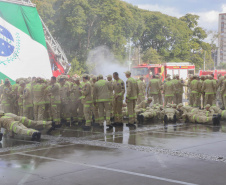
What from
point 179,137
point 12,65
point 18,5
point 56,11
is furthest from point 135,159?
point 56,11

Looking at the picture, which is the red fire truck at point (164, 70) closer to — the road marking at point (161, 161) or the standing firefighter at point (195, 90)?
the standing firefighter at point (195, 90)

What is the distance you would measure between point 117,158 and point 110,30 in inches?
1376

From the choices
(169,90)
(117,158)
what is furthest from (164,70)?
(117,158)

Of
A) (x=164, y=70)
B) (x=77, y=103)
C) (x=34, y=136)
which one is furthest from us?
(x=164, y=70)

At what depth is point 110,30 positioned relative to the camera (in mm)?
42031

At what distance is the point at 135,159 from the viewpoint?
315 inches

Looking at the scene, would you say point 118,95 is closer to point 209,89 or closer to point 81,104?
point 81,104

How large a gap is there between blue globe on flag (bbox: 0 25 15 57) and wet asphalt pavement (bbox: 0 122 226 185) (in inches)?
449

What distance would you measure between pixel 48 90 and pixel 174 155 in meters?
6.02

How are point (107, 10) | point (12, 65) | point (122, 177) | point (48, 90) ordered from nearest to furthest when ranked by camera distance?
point (122, 177) → point (48, 90) → point (12, 65) → point (107, 10)

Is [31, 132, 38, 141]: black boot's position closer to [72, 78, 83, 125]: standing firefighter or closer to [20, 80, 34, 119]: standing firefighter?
[20, 80, 34, 119]: standing firefighter

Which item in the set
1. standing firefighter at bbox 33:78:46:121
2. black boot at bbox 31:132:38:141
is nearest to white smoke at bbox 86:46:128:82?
standing firefighter at bbox 33:78:46:121

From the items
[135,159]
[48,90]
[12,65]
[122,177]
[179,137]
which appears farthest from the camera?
[12,65]

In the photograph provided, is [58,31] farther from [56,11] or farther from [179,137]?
[179,137]
